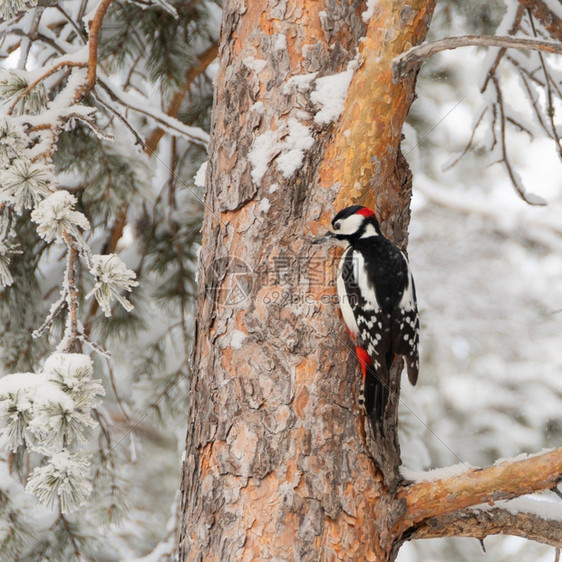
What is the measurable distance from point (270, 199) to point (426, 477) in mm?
668

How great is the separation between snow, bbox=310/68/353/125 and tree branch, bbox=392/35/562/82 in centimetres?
12

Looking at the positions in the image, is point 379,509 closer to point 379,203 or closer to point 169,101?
point 379,203

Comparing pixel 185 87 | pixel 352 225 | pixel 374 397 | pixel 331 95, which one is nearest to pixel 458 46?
pixel 331 95

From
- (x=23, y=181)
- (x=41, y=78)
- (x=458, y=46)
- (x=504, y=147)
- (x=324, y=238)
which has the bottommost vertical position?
(x=324, y=238)

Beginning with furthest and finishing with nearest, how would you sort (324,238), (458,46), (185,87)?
(185,87) → (324,238) → (458,46)

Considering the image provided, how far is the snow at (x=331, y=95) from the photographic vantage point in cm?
154

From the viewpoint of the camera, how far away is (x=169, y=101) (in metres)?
2.54

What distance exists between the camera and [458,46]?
138 cm

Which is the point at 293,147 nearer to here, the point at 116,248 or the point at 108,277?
the point at 108,277

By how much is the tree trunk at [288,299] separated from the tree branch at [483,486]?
6cm

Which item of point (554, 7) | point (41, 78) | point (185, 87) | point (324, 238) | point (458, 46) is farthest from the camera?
point (185, 87)

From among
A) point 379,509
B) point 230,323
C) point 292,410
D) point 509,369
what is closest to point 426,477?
point 379,509

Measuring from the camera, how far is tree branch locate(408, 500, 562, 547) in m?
1.53

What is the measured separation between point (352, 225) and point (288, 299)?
199mm
